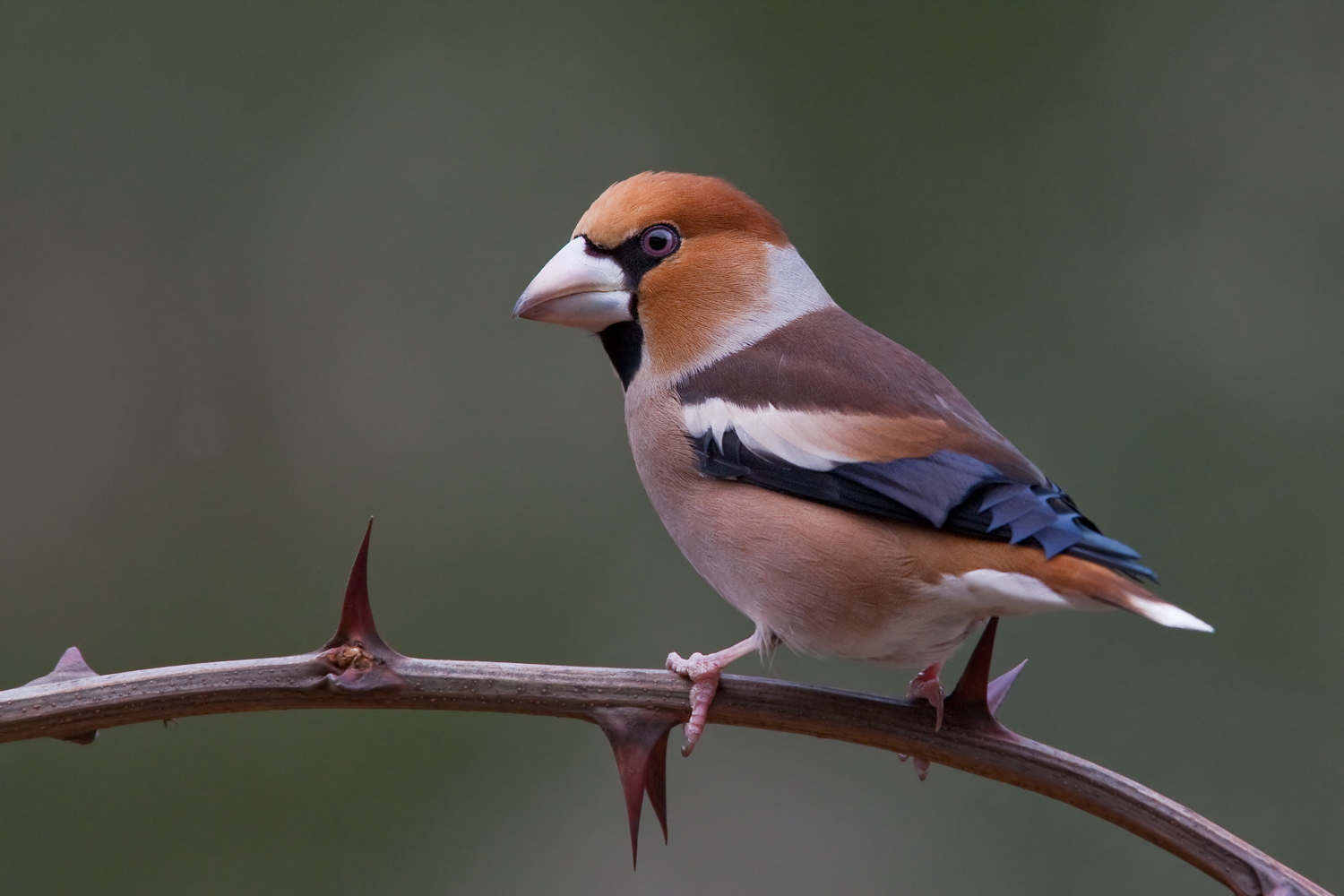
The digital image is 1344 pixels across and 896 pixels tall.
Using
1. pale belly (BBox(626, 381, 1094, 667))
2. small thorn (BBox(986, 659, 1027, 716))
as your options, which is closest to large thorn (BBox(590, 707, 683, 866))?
pale belly (BBox(626, 381, 1094, 667))

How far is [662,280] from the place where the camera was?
7.38ft

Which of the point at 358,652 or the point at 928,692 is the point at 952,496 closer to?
the point at 928,692

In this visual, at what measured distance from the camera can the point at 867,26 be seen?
404 centimetres

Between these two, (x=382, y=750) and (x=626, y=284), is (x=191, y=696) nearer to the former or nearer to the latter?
(x=626, y=284)

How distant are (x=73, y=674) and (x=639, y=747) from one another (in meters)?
0.80

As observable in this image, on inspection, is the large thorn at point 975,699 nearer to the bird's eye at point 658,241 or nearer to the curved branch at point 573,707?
the curved branch at point 573,707

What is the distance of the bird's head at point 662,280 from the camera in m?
2.22

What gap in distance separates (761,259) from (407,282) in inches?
74.7

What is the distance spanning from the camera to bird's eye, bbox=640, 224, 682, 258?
225cm

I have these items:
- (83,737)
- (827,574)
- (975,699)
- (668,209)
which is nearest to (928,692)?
(975,699)

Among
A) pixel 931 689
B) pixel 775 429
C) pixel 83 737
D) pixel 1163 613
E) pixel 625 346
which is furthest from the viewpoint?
pixel 625 346

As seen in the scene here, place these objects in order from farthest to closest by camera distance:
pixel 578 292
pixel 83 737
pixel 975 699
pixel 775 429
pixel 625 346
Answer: pixel 625 346 → pixel 578 292 → pixel 775 429 → pixel 975 699 → pixel 83 737

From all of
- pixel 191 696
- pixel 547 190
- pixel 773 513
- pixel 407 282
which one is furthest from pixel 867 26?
pixel 191 696

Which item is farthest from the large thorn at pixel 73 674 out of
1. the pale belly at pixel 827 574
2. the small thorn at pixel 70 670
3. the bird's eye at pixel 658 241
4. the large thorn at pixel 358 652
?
the bird's eye at pixel 658 241
